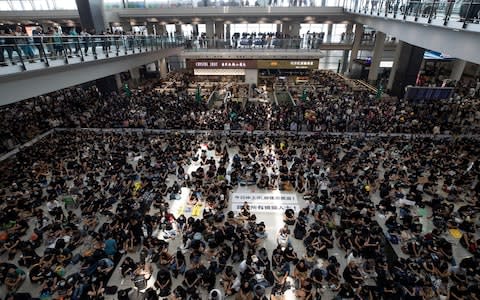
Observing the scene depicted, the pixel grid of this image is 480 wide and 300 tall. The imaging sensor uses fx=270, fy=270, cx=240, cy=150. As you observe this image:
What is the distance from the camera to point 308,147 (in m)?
14.5

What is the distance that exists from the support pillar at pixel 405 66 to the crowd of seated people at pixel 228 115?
114 inches

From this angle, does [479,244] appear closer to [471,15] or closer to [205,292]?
[471,15]

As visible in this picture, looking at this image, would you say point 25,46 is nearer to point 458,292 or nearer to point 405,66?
point 458,292

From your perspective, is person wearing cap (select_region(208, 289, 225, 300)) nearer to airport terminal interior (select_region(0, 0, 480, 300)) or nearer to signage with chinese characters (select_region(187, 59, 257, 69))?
airport terminal interior (select_region(0, 0, 480, 300))

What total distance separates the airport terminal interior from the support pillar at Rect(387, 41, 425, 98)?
16 cm

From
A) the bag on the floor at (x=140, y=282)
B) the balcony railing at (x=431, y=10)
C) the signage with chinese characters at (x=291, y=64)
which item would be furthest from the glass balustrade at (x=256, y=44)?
the bag on the floor at (x=140, y=282)

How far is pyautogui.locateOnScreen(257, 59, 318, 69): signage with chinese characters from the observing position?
2334 centimetres

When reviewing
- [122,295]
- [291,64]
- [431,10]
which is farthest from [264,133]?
[122,295]

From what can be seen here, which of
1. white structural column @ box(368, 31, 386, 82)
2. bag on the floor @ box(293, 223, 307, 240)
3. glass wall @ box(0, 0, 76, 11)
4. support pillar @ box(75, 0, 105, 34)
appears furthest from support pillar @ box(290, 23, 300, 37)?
bag on the floor @ box(293, 223, 307, 240)

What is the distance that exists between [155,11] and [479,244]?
28.6 metres

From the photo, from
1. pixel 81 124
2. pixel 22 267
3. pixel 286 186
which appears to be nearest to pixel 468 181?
pixel 286 186

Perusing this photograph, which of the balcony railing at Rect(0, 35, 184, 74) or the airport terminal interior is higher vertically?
the balcony railing at Rect(0, 35, 184, 74)

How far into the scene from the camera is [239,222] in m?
9.24

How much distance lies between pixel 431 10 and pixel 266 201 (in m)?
10.7
